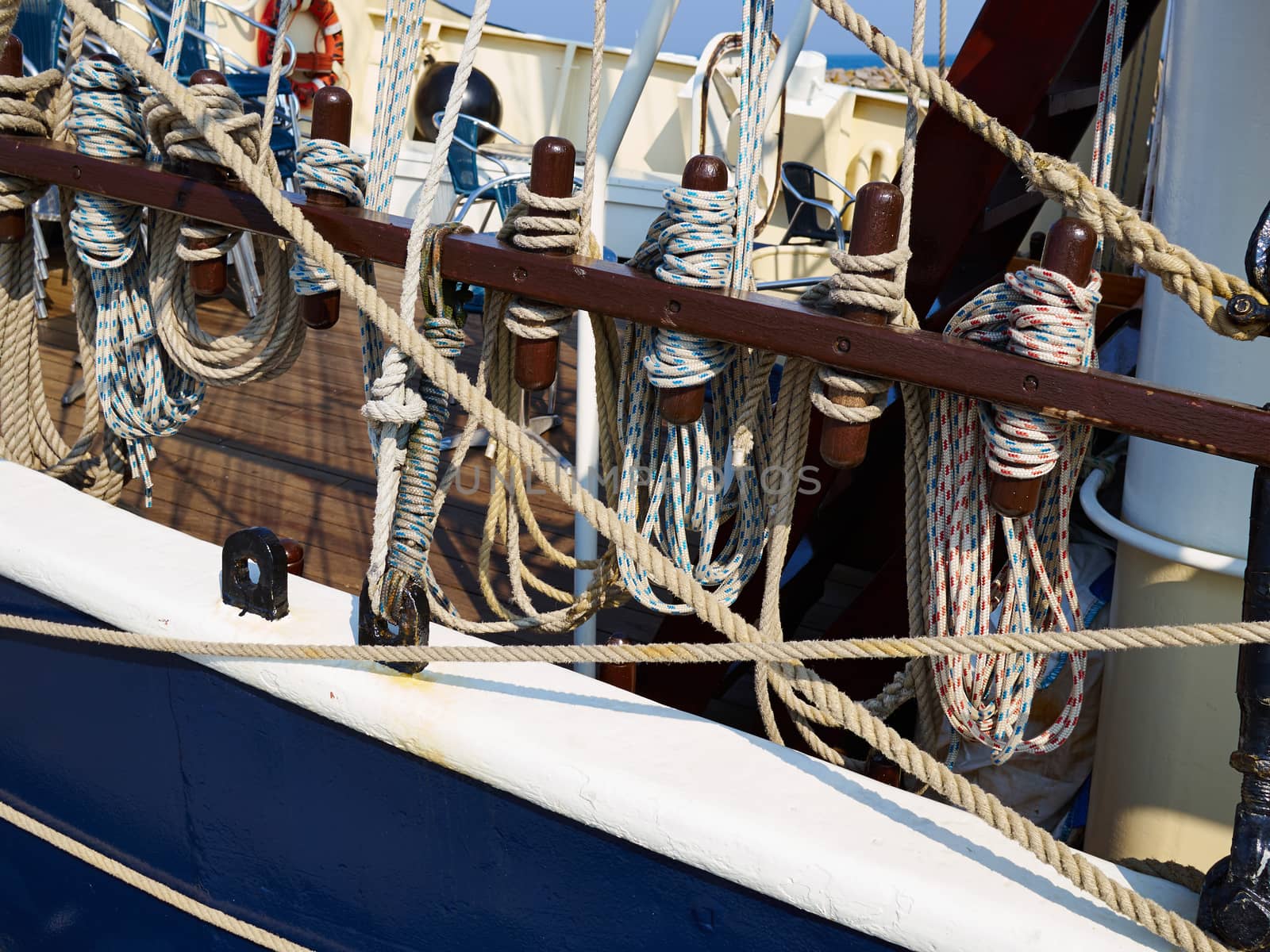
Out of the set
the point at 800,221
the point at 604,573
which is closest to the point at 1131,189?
the point at 800,221

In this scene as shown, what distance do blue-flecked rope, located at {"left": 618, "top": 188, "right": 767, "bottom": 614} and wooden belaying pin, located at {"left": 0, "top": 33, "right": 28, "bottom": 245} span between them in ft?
3.40

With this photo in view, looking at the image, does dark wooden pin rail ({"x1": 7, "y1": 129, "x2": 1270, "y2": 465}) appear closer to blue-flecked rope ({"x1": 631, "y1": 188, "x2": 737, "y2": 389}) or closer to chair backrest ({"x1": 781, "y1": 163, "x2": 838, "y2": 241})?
blue-flecked rope ({"x1": 631, "y1": 188, "x2": 737, "y2": 389})

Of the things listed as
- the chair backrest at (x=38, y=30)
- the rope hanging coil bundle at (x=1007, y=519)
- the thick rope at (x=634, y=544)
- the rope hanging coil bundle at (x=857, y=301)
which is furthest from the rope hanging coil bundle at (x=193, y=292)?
the chair backrest at (x=38, y=30)

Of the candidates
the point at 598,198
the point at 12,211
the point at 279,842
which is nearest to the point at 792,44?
the point at 598,198

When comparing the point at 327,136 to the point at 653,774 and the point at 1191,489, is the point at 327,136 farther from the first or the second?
the point at 1191,489

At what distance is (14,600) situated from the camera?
5.60 feet

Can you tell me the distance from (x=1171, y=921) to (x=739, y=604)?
0.97 m

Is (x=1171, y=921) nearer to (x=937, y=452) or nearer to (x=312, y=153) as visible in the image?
(x=937, y=452)

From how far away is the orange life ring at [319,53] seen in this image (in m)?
7.09

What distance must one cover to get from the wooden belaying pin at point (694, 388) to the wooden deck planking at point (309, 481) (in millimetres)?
1060

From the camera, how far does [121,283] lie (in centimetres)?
180

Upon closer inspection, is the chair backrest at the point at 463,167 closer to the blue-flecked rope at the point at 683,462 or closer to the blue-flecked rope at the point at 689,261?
the blue-flecked rope at the point at 683,462

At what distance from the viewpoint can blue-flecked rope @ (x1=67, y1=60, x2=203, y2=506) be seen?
168 centimetres

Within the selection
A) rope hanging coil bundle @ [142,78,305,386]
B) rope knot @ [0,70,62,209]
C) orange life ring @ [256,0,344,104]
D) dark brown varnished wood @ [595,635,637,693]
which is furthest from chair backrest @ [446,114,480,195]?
dark brown varnished wood @ [595,635,637,693]
